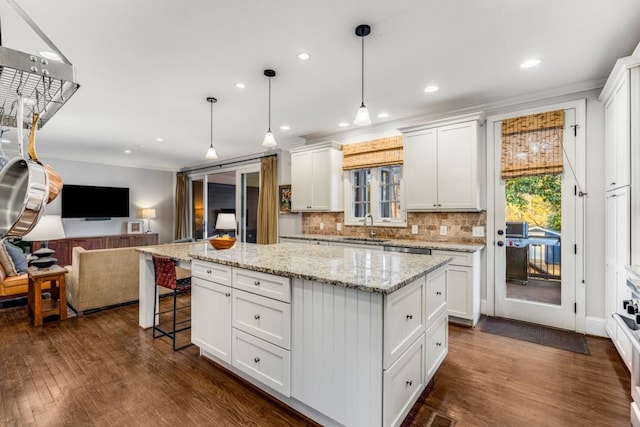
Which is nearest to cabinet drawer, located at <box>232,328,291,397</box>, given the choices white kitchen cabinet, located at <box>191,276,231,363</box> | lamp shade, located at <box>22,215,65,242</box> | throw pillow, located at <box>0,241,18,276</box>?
white kitchen cabinet, located at <box>191,276,231,363</box>

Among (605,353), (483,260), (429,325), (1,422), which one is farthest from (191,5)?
(605,353)

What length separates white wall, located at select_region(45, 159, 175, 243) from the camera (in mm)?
6836

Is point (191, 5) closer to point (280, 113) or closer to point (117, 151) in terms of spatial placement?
point (280, 113)

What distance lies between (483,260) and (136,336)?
400 cm

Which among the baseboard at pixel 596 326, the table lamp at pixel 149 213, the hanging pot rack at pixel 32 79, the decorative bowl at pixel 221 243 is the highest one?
the hanging pot rack at pixel 32 79

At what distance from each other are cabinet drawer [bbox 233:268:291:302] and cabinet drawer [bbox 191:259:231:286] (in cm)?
10

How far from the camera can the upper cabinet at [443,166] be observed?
3604 millimetres

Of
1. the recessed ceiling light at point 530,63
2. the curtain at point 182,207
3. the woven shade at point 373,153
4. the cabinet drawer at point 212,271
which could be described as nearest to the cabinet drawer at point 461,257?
the woven shade at point 373,153

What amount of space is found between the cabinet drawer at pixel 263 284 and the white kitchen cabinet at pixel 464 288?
2.16 meters

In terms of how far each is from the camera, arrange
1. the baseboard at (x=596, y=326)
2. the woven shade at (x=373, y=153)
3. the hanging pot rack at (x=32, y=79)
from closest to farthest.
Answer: the hanging pot rack at (x=32, y=79) < the baseboard at (x=596, y=326) < the woven shade at (x=373, y=153)

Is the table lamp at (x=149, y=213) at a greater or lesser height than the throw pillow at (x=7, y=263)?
greater

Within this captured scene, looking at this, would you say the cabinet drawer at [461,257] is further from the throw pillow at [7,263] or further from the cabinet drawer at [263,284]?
the throw pillow at [7,263]

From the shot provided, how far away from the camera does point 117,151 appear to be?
21.0 feet

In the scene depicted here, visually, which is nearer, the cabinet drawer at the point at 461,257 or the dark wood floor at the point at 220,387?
the dark wood floor at the point at 220,387
